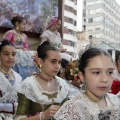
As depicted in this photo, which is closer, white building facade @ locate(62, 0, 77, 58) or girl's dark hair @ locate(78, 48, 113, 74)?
girl's dark hair @ locate(78, 48, 113, 74)

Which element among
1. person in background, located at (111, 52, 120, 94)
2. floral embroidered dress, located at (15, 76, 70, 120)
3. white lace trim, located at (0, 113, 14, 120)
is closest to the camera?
floral embroidered dress, located at (15, 76, 70, 120)

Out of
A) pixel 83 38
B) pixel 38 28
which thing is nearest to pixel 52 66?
pixel 38 28

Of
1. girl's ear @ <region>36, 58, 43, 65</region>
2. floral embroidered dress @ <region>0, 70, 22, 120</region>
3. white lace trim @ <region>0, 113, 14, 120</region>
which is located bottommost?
white lace trim @ <region>0, 113, 14, 120</region>

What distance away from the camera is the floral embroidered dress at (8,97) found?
9.27 ft

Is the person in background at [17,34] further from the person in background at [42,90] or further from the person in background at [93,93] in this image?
the person in background at [93,93]

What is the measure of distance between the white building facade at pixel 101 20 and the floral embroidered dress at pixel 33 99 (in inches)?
2075

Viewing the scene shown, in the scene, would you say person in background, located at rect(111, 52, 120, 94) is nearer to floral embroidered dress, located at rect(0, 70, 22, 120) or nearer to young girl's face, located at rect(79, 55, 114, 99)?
floral embroidered dress, located at rect(0, 70, 22, 120)

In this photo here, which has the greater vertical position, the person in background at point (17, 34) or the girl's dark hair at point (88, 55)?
the person in background at point (17, 34)

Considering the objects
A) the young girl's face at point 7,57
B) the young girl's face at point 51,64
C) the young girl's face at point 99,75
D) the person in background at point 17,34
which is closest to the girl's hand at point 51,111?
the young girl's face at point 99,75

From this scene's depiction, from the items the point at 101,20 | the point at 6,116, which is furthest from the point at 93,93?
the point at 101,20

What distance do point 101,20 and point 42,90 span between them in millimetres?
55782

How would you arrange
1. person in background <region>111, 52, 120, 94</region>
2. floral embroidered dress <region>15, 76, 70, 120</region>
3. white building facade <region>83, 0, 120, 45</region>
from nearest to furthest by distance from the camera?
1. floral embroidered dress <region>15, 76, 70, 120</region>
2. person in background <region>111, 52, 120, 94</region>
3. white building facade <region>83, 0, 120, 45</region>

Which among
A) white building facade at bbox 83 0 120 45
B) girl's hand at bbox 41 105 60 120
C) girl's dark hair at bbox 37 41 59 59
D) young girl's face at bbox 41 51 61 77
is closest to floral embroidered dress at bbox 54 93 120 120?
girl's hand at bbox 41 105 60 120

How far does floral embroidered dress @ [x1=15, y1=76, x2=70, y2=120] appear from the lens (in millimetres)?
2115
